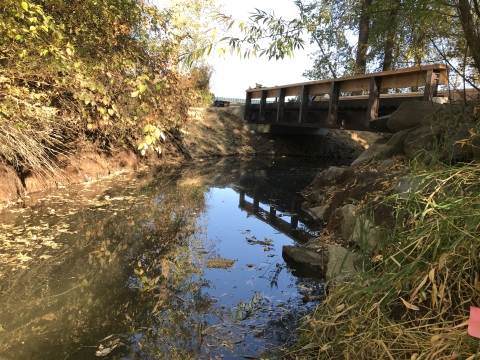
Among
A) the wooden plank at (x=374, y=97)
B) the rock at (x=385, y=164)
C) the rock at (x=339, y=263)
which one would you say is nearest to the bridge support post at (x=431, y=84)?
the wooden plank at (x=374, y=97)

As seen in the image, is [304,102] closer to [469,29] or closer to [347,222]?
[347,222]

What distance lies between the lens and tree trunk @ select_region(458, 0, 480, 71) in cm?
395

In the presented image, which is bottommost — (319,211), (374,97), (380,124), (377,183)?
(319,211)

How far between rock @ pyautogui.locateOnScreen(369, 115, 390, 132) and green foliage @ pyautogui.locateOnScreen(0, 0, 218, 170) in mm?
4354

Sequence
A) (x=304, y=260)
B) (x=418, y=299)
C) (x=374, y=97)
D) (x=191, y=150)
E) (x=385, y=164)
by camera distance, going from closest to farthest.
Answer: (x=418, y=299), (x=304, y=260), (x=385, y=164), (x=374, y=97), (x=191, y=150)

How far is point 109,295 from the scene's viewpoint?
133 inches

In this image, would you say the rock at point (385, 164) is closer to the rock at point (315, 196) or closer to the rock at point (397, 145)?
the rock at point (397, 145)

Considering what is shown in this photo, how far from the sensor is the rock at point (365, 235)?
9.59ft

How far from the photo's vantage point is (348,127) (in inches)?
397

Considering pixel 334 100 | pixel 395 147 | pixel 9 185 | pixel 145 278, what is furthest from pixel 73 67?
pixel 334 100

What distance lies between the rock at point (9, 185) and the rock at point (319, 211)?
501cm

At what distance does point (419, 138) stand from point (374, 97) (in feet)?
10.9

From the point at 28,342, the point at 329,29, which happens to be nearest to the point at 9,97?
the point at 28,342

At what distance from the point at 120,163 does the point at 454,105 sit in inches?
292
